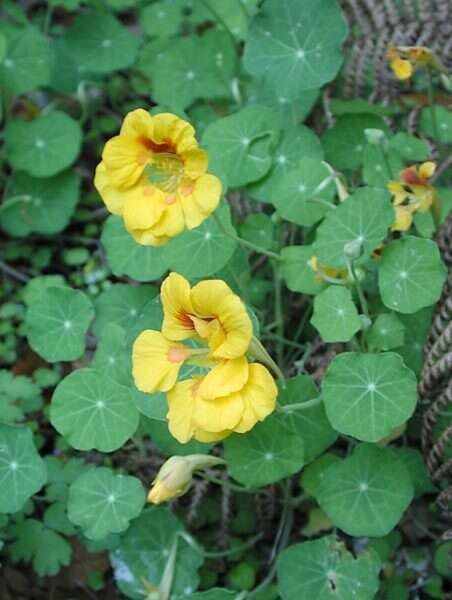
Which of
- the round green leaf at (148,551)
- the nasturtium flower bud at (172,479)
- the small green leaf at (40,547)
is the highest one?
the nasturtium flower bud at (172,479)

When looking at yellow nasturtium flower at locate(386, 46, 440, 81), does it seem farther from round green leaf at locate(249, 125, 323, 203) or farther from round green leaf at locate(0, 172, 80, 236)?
round green leaf at locate(0, 172, 80, 236)

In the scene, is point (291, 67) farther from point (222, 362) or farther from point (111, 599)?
point (111, 599)

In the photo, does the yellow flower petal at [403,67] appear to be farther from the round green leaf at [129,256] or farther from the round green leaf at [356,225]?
the round green leaf at [129,256]

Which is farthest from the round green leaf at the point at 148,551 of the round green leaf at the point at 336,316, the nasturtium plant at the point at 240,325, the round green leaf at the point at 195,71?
the round green leaf at the point at 195,71

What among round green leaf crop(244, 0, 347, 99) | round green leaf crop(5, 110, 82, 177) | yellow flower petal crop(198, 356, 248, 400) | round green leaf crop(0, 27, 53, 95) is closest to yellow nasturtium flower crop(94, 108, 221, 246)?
yellow flower petal crop(198, 356, 248, 400)

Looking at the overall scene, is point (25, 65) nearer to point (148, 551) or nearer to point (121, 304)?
point (121, 304)

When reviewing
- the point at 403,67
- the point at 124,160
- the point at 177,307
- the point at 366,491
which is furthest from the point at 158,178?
the point at 366,491
